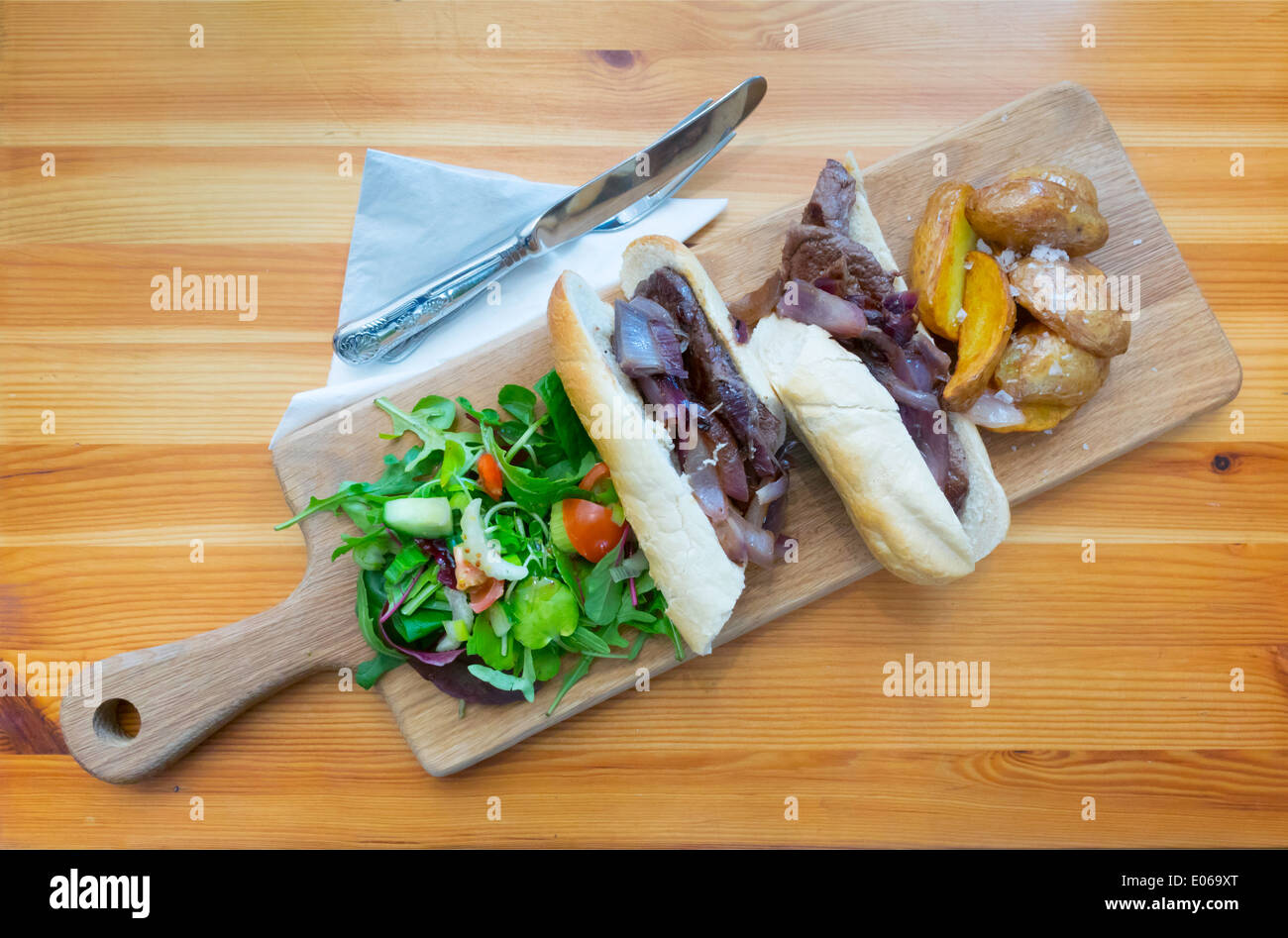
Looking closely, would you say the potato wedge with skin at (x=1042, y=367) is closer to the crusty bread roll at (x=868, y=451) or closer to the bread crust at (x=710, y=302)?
the crusty bread roll at (x=868, y=451)

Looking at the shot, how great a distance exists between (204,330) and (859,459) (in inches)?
110

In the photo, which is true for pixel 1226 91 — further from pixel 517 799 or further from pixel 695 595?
pixel 517 799

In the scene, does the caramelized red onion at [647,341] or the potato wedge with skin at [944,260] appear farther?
the potato wedge with skin at [944,260]

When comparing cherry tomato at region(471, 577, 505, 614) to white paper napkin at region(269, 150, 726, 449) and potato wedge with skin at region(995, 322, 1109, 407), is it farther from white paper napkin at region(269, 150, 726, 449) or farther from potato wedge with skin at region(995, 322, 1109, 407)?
potato wedge with skin at region(995, 322, 1109, 407)

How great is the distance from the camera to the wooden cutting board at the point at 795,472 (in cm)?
303

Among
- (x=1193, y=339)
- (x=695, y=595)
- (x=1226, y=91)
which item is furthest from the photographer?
(x=1226, y=91)

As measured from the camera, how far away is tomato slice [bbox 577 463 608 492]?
2863 millimetres

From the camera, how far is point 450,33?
3414mm

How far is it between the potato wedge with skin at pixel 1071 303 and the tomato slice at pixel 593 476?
5.37 ft

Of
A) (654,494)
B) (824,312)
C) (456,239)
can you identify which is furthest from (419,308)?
(824,312)

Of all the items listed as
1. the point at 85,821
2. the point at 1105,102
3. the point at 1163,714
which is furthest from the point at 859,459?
the point at 85,821

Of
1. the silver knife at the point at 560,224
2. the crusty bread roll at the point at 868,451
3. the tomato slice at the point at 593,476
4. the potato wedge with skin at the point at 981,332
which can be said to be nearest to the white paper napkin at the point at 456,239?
the silver knife at the point at 560,224

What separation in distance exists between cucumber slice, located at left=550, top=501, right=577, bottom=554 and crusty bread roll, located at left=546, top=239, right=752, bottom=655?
12.7 inches

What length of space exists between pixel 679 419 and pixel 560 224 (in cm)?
108
